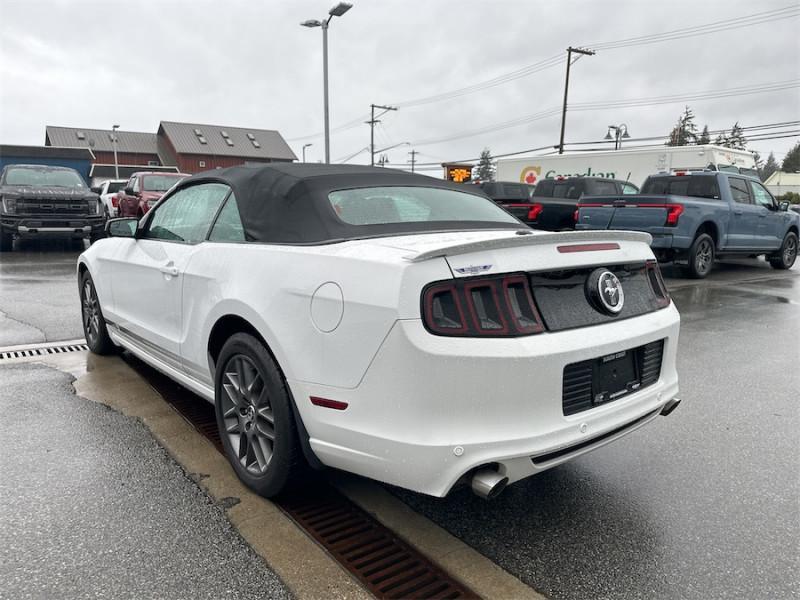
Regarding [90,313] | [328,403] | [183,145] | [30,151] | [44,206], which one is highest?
[183,145]

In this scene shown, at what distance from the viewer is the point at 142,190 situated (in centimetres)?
1501

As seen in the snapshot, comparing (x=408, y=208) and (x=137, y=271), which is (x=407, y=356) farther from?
(x=137, y=271)

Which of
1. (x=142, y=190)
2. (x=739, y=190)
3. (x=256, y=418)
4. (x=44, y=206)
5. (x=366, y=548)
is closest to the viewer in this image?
(x=366, y=548)

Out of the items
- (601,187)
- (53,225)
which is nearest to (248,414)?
(53,225)

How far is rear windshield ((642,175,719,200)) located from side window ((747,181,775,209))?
151cm

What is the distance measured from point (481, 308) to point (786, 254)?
46.3 feet

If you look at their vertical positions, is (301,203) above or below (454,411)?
above

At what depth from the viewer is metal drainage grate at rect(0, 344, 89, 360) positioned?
5219 millimetres

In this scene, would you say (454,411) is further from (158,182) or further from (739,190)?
(158,182)

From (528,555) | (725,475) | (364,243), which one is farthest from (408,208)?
(725,475)

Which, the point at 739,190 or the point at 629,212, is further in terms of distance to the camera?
the point at 739,190

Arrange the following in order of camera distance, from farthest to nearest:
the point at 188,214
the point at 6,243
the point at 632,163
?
the point at 632,163 < the point at 6,243 < the point at 188,214

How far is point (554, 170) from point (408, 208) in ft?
73.6

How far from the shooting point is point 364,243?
102 inches
